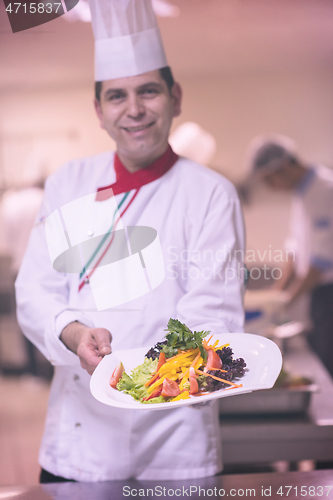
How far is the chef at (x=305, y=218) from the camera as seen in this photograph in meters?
1.33

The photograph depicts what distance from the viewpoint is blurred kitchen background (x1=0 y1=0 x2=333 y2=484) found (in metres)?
1.28

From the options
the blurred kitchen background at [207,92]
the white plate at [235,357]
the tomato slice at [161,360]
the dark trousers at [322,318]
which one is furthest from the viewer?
the dark trousers at [322,318]

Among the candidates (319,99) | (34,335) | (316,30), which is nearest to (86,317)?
(34,335)

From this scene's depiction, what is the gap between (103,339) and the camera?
1.14 metres

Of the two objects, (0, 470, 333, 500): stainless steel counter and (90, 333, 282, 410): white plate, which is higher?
(90, 333, 282, 410): white plate

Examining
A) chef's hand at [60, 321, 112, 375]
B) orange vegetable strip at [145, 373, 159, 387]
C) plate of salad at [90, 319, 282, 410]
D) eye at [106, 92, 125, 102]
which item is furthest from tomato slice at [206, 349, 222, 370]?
eye at [106, 92, 125, 102]

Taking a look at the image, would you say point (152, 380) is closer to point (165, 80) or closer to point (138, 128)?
point (138, 128)

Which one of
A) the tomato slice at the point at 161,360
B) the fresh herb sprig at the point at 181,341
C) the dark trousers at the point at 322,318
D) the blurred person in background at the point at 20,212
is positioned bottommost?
the dark trousers at the point at 322,318

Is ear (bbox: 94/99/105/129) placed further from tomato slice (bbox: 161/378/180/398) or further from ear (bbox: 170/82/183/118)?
tomato slice (bbox: 161/378/180/398)

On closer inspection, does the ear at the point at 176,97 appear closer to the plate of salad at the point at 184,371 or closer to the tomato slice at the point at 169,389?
the plate of salad at the point at 184,371

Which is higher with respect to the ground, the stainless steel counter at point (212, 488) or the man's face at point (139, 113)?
the man's face at point (139, 113)

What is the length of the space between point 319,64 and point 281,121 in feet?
0.65

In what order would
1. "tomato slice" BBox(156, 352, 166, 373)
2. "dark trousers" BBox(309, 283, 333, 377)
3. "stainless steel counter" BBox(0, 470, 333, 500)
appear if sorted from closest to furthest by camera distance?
"tomato slice" BBox(156, 352, 166, 373) < "stainless steel counter" BBox(0, 470, 333, 500) < "dark trousers" BBox(309, 283, 333, 377)

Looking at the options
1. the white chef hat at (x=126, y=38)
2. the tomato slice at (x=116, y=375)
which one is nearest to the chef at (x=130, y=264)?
the white chef hat at (x=126, y=38)
